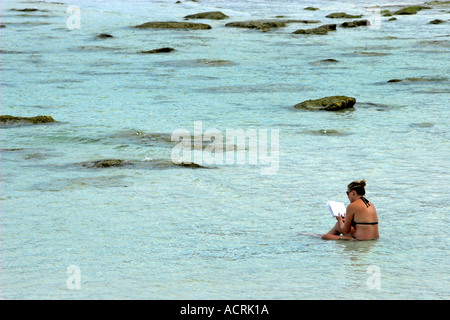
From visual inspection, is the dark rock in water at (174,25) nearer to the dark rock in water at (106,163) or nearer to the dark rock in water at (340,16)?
the dark rock in water at (340,16)

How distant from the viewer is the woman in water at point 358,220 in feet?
33.0

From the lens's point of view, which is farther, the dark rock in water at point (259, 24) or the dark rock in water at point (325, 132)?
the dark rock in water at point (259, 24)

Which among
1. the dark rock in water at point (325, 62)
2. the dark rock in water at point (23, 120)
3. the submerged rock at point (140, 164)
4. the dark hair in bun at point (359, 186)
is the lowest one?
the dark rock in water at point (325, 62)

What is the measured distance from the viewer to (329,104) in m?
19.5

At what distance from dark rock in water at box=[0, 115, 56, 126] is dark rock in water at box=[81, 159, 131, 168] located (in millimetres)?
4161

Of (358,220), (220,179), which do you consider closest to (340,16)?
(220,179)

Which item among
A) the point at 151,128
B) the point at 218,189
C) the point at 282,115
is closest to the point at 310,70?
the point at 282,115

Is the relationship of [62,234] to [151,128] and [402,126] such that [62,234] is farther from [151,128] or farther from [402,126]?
[402,126]

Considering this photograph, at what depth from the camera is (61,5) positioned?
5500 centimetres

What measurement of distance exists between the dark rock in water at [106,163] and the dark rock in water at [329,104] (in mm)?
6340

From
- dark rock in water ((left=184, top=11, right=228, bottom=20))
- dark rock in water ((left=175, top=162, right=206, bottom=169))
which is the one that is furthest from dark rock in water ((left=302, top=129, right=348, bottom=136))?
dark rock in water ((left=184, top=11, right=228, bottom=20))

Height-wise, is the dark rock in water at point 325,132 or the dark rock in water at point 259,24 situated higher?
the dark rock in water at point 325,132

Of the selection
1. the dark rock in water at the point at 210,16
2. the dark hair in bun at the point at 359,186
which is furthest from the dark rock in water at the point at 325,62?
the dark hair in bun at the point at 359,186

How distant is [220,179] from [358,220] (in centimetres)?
386
